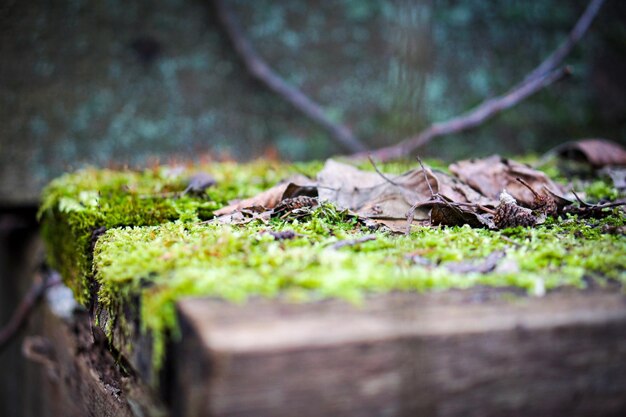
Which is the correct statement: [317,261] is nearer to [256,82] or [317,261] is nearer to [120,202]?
[120,202]

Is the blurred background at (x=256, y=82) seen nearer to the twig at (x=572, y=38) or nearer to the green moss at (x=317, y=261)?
the twig at (x=572, y=38)

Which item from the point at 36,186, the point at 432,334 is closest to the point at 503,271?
the point at 432,334

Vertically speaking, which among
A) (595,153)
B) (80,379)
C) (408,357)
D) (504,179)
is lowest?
(80,379)

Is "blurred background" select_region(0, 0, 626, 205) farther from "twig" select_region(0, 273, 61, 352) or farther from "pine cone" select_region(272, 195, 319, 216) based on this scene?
"pine cone" select_region(272, 195, 319, 216)

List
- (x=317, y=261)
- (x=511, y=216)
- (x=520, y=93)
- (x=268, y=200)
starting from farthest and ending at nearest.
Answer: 1. (x=520, y=93)
2. (x=268, y=200)
3. (x=511, y=216)
4. (x=317, y=261)

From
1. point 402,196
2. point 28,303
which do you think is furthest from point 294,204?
point 28,303

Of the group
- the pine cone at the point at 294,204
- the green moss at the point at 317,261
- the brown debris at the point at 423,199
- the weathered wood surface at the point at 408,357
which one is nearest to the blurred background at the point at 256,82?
the brown debris at the point at 423,199

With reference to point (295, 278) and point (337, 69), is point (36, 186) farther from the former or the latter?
point (295, 278)
